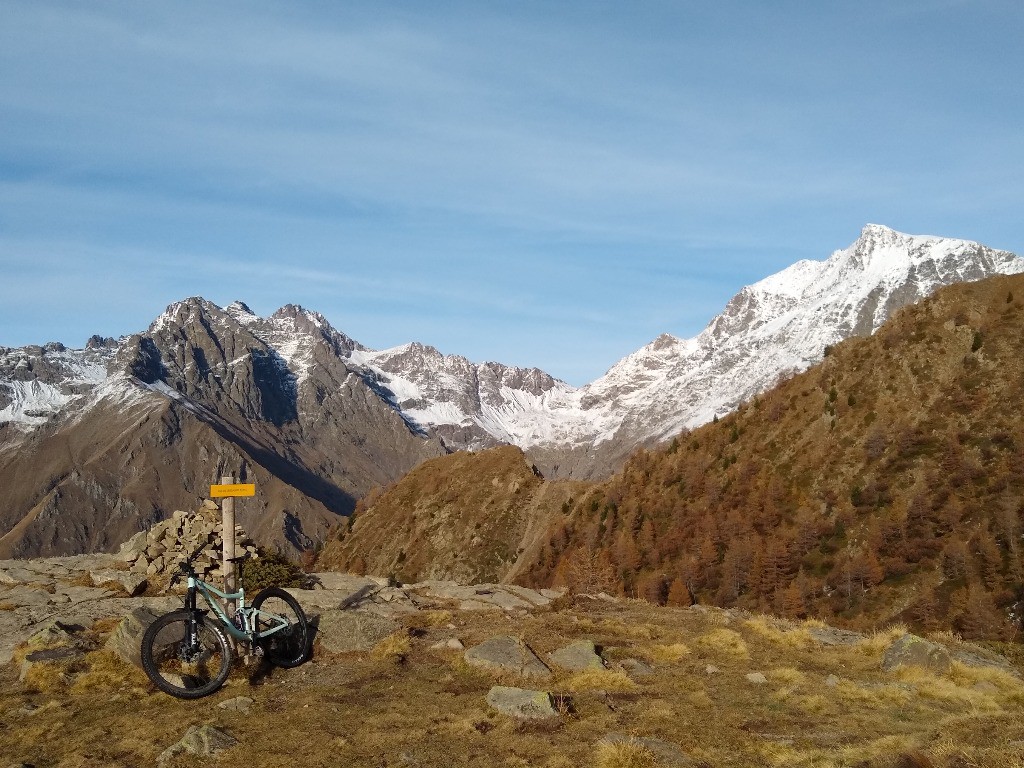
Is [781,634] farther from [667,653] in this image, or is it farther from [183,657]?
[183,657]

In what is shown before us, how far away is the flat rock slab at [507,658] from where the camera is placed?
19531 millimetres

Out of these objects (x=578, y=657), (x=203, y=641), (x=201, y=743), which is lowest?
(x=578, y=657)

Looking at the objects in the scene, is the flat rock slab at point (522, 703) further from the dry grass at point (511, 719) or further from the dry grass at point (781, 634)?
the dry grass at point (781, 634)

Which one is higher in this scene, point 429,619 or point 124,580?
point 124,580

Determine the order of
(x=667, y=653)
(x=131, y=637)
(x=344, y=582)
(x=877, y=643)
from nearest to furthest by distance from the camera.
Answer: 1. (x=131, y=637)
2. (x=667, y=653)
3. (x=877, y=643)
4. (x=344, y=582)

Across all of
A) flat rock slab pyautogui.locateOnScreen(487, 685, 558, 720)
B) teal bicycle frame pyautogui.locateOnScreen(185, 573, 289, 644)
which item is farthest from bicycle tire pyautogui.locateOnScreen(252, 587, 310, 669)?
flat rock slab pyautogui.locateOnScreen(487, 685, 558, 720)

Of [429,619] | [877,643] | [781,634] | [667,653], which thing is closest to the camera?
[667,653]

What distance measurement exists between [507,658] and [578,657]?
6.80 feet

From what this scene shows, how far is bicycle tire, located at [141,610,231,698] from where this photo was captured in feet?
55.9

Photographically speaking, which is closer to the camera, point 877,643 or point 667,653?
point 667,653

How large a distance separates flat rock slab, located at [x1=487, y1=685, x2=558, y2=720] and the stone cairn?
65.2ft

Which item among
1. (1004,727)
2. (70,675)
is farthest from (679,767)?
(70,675)

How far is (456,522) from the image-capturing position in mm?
98562

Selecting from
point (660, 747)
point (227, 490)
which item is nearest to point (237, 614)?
point (227, 490)
